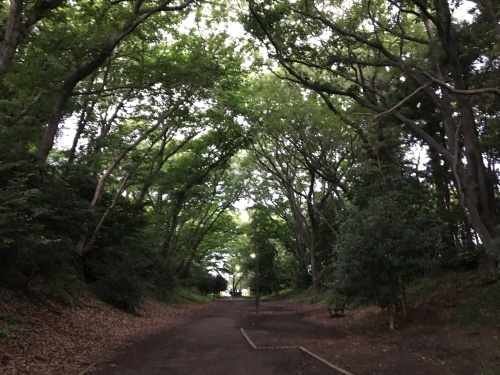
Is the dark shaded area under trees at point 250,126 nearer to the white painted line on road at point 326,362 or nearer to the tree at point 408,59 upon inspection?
the tree at point 408,59

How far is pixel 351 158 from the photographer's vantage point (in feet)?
67.5

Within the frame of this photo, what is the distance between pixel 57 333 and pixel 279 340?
213 inches

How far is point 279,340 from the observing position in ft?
34.3

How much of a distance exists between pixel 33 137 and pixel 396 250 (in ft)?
35.9

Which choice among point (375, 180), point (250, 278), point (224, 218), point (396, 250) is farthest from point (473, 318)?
point (250, 278)

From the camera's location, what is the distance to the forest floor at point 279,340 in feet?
22.3

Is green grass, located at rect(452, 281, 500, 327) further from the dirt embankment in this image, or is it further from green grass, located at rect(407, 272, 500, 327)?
the dirt embankment

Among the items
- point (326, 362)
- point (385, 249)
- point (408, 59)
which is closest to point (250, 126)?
point (408, 59)

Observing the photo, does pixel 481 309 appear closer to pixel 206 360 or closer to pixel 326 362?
pixel 326 362

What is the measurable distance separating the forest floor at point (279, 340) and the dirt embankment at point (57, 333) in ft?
0.05

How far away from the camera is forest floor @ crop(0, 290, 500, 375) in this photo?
22.3 feet

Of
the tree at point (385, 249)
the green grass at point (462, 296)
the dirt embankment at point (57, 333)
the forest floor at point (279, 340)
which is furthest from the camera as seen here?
the tree at point (385, 249)

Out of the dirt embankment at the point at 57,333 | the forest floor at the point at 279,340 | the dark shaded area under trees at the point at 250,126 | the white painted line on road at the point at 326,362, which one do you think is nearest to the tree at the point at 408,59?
the dark shaded area under trees at the point at 250,126

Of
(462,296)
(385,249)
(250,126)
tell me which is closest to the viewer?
(385,249)
